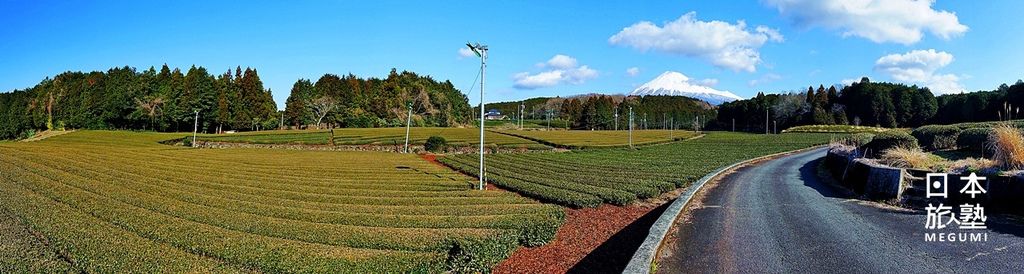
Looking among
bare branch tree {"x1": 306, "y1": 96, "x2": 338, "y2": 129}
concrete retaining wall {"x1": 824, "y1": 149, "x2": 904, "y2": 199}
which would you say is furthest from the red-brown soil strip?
bare branch tree {"x1": 306, "y1": 96, "x2": 338, "y2": 129}

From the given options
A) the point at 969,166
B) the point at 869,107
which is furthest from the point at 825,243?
the point at 869,107

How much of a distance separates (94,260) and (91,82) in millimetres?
107488

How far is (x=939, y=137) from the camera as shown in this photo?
21.6 meters

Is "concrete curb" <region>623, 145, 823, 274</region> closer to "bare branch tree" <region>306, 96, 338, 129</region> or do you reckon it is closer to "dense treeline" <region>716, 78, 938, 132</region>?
"bare branch tree" <region>306, 96, 338, 129</region>

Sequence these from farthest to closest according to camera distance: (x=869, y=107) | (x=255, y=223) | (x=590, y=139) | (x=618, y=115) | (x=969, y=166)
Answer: (x=618, y=115), (x=869, y=107), (x=590, y=139), (x=969, y=166), (x=255, y=223)

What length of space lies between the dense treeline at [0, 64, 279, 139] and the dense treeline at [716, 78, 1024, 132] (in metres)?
101

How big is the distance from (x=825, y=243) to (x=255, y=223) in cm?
1213

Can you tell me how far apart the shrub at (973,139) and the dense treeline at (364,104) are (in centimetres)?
8335

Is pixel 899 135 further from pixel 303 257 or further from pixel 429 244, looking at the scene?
pixel 303 257

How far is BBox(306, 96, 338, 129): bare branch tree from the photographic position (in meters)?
99.1

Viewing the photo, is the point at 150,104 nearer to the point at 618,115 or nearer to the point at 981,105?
the point at 618,115

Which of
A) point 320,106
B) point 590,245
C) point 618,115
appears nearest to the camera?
point 590,245

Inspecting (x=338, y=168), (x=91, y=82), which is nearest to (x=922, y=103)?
(x=338, y=168)

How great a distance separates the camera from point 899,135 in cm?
2012
